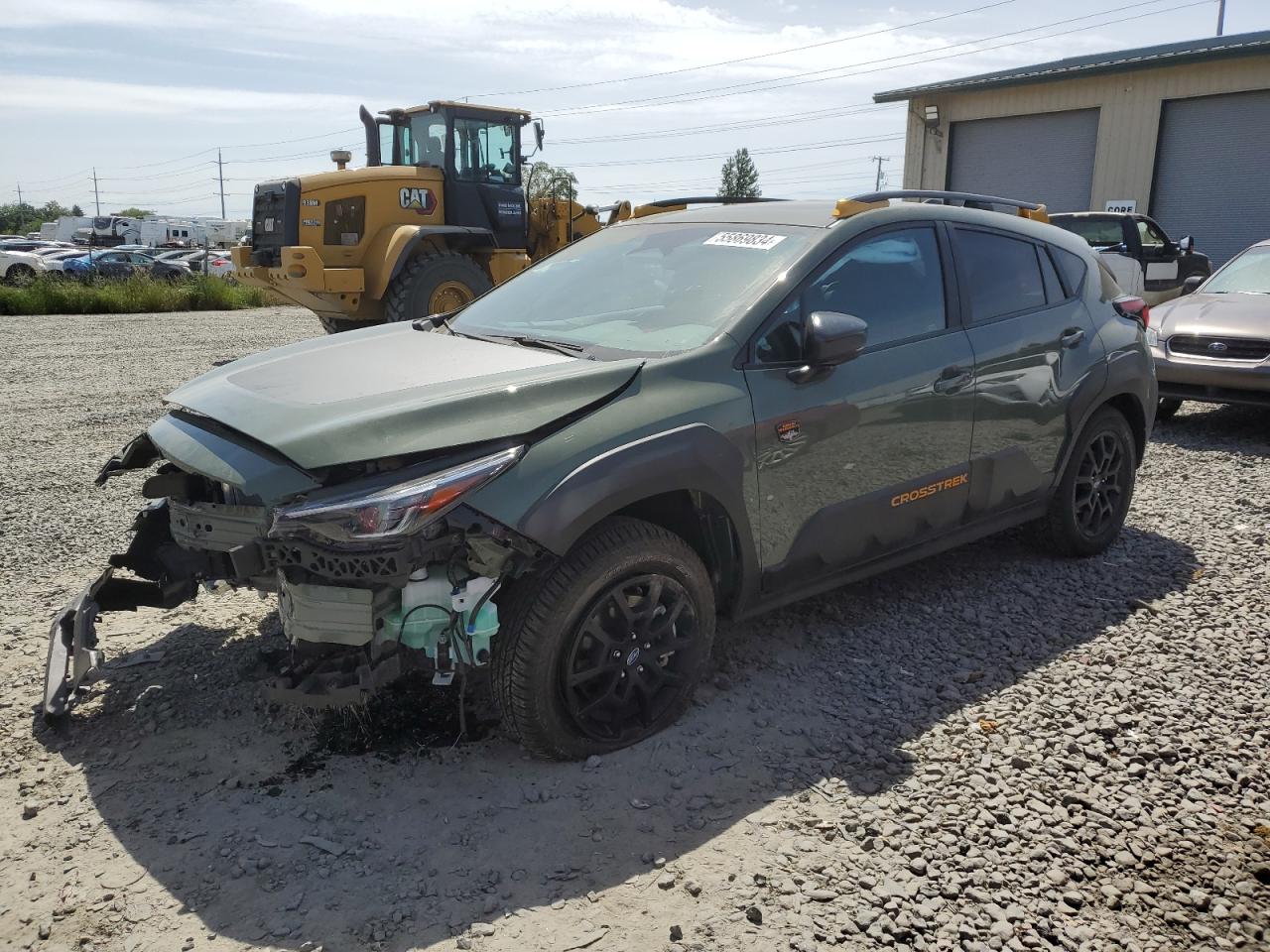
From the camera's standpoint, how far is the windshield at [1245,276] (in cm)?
877

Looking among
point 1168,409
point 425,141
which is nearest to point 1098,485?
point 1168,409

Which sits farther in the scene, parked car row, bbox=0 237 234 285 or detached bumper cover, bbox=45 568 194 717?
parked car row, bbox=0 237 234 285

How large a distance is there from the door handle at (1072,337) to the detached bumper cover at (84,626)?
12.9 ft

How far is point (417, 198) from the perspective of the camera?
12414mm

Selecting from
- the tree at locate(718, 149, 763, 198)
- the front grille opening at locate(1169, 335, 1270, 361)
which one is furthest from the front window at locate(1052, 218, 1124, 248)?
the tree at locate(718, 149, 763, 198)

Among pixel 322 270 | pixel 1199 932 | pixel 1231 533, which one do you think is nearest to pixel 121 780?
pixel 1199 932

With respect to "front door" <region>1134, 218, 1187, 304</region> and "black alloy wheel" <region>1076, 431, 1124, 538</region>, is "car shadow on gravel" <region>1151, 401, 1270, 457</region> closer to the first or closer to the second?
"black alloy wheel" <region>1076, 431, 1124, 538</region>

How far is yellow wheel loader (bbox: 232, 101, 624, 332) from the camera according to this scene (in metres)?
12.0

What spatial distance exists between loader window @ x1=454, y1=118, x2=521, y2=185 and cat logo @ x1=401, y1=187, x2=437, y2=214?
58cm

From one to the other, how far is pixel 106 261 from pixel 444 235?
29.4 meters

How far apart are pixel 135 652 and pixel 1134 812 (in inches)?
147

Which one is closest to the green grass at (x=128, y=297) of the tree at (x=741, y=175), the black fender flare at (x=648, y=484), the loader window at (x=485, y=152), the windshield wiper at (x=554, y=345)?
the loader window at (x=485, y=152)

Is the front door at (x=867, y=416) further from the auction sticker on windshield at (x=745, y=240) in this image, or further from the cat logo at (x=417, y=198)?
the cat logo at (x=417, y=198)

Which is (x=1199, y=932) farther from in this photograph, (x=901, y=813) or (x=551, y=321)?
(x=551, y=321)
